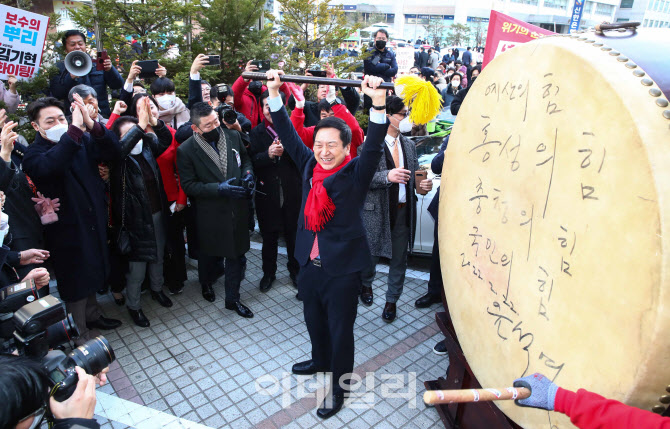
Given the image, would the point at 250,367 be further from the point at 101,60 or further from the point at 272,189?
the point at 101,60

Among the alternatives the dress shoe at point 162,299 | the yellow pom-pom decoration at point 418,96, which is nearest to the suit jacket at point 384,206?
the yellow pom-pom decoration at point 418,96

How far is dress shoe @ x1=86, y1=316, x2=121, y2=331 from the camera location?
3859 millimetres

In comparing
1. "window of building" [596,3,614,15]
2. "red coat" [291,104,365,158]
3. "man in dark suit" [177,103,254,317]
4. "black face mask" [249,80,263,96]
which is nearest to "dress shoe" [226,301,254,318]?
"man in dark suit" [177,103,254,317]

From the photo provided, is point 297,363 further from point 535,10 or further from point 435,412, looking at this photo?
point 535,10

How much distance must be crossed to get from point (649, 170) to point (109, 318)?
4.11 meters

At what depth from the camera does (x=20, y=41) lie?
4.56 meters

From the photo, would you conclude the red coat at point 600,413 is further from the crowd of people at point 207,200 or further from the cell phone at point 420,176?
the cell phone at point 420,176

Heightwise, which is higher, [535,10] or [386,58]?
[535,10]

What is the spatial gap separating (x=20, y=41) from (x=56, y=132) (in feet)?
7.22

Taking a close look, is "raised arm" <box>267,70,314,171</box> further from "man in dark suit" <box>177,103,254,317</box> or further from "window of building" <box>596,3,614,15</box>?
"window of building" <box>596,3,614,15</box>

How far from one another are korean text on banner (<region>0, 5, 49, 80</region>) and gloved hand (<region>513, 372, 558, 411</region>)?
5312 mm

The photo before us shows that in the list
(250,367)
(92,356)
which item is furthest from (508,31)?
(92,356)

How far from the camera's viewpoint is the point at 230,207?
3984 mm

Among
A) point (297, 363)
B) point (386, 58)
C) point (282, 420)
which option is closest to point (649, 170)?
point (282, 420)
